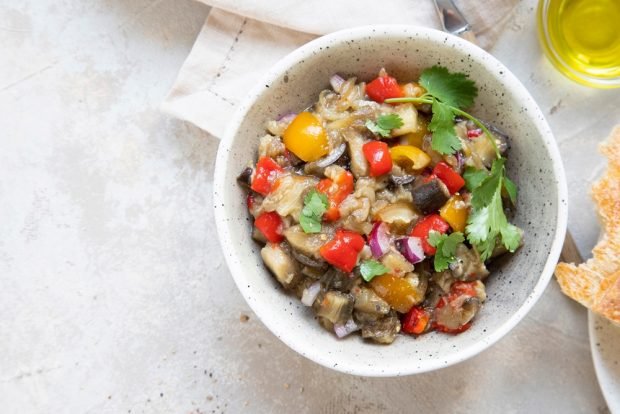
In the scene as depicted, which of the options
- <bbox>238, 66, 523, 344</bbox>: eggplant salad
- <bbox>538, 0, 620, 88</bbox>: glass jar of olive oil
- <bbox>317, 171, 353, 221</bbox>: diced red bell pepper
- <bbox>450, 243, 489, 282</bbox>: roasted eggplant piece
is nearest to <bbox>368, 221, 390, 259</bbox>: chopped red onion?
<bbox>238, 66, 523, 344</bbox>: eggplant salad

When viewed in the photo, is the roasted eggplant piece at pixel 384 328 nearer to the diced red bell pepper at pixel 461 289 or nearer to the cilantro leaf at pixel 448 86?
the diced red bell pepper at pixel 461 289

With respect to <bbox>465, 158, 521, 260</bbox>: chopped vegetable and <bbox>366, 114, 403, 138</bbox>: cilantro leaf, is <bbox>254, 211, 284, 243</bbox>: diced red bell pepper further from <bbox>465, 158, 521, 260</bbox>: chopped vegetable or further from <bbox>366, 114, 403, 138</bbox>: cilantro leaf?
<bbox>465, 158, 521, 260</bbox>: chopped vegetable

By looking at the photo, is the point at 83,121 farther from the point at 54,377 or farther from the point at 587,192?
the point at 587,192

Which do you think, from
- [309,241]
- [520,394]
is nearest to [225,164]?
[309,241]

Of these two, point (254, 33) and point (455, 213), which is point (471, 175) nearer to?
point (455, 213)

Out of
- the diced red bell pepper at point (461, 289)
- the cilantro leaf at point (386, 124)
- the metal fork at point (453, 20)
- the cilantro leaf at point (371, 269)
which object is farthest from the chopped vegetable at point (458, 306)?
the metal fork at point (453, 20)
